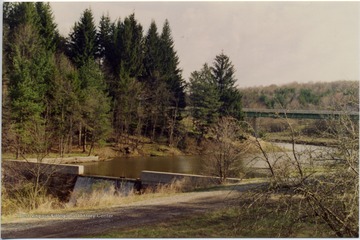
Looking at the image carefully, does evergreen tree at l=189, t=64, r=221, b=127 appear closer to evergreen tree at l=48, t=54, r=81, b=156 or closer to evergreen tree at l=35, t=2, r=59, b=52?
evergreen tree at l=48, t=54, r=81, b=156

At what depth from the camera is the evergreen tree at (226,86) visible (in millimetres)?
7090

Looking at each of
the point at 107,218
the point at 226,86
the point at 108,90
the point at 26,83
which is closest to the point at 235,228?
the point at 107,218

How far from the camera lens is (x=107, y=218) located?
6309 mm

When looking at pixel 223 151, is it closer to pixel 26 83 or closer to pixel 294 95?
pixel 294 95

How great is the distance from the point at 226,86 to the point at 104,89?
8.44 ft

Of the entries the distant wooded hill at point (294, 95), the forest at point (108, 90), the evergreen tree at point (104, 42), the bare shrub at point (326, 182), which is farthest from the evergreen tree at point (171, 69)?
the bare shrub at point (326, 182)

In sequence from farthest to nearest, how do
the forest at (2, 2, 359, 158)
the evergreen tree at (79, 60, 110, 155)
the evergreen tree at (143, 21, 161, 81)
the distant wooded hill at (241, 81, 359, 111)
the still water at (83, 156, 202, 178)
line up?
1. the still water at (83, 156, 202, 178)
2. the evergreen tree at (143, 21, 161, 81)
3. the evergreen tree at (79, 60, 110, 155)
4. the forest at (2, 2, 359, 158)
5. the distant wooded hill at (241, 81, 359, 111)

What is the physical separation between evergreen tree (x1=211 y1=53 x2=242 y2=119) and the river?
2017 mm

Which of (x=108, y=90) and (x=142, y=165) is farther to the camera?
(x=142, y=165)

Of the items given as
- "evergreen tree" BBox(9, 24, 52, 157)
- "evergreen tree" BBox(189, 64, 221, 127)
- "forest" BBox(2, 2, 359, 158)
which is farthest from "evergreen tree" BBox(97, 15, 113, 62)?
"evergreen tree" BBox(189, 64, 221, 127)

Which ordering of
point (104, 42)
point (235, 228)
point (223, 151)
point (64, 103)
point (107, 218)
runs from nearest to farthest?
point (235, 228)
point (107, 218)
point (64, 103)
point (104, 42)
point (223, 151)

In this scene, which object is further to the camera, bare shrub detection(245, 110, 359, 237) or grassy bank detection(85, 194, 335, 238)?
grassy bank detection(85, 194, 335, 238)

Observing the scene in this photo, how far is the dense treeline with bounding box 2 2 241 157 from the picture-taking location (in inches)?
302

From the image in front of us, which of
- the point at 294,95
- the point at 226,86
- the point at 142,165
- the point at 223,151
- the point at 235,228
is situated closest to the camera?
the point at 235,228
